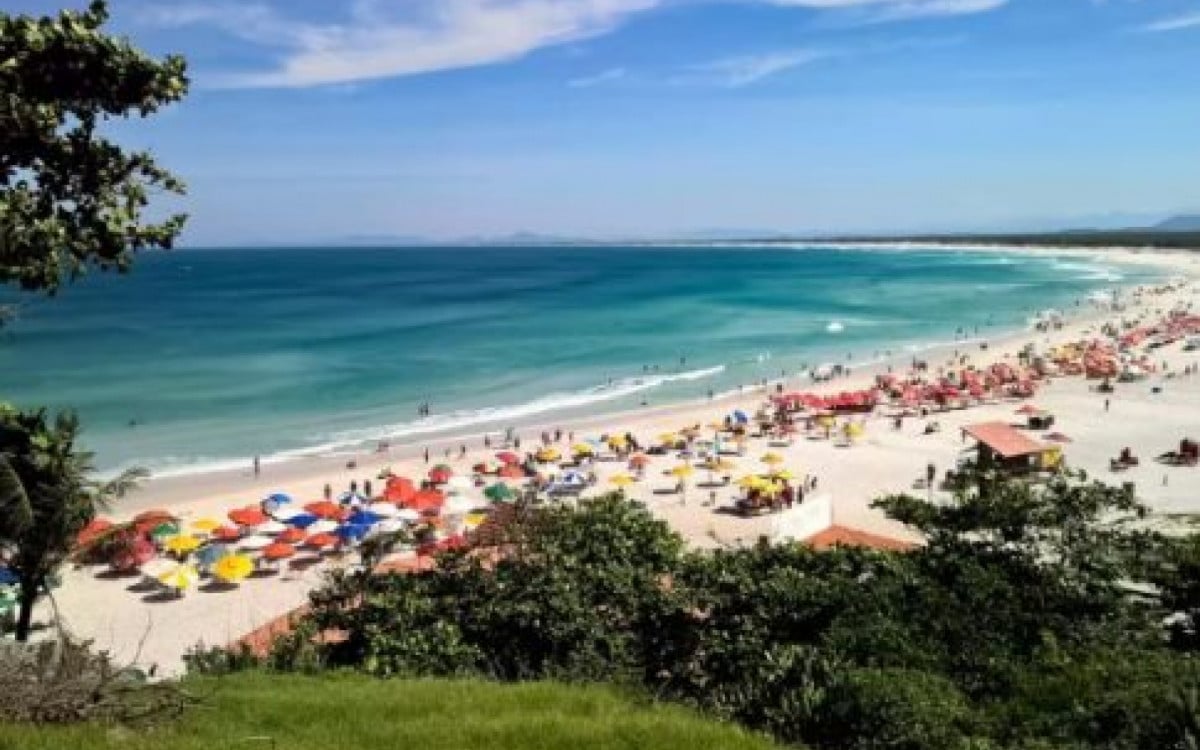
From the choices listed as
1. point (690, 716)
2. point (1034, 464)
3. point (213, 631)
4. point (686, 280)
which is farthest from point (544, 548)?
point (686, 280)

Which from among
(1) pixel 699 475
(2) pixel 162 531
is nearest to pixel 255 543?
(2) pixel 162 531

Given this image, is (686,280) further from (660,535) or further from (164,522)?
(660,535)

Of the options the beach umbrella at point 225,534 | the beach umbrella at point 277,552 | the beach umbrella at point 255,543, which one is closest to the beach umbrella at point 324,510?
the beach umbrella at point 255,543

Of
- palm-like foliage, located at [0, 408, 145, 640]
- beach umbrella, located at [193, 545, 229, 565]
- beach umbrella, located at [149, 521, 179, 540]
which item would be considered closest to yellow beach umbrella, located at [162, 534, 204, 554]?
beach umbrella, located at [193, 545, 229, 565]

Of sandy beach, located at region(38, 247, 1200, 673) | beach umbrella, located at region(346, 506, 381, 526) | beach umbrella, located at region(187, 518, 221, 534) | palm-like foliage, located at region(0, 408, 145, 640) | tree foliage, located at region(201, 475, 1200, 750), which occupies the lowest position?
sandy beach, located at region(38, 247, 1200, 673)

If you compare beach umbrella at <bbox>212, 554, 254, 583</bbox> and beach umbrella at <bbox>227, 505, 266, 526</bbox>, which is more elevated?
beach umbrella at <bbox>227, 505, 266, 526</bbox>

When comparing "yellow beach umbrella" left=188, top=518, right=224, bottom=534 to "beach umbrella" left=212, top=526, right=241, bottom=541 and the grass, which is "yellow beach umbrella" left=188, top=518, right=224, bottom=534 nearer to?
"beach umbrella" left=212, top=526, right=241, bottom=541

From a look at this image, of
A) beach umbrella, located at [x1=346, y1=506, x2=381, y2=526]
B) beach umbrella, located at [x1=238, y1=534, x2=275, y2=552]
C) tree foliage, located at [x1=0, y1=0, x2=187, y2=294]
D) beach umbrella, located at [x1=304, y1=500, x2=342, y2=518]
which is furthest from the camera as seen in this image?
beach umbrella, located at [x1=304, y1=500, x2=342, y2=518]
